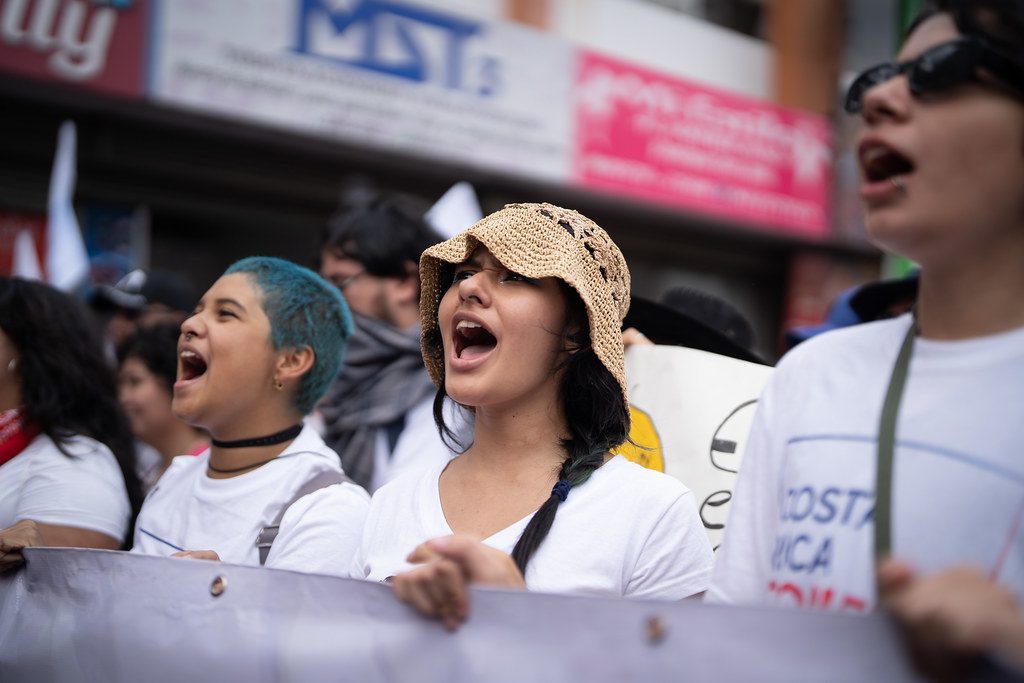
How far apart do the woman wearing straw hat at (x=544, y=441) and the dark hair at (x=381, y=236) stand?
128cm

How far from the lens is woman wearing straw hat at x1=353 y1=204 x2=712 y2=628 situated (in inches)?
68.8

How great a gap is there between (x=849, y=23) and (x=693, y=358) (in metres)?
9.57

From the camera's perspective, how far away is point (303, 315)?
255 centimetres

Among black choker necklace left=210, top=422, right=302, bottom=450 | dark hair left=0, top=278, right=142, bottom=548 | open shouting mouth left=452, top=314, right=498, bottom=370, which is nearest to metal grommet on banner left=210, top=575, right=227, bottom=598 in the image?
open shouting mouth left=452, top=314, right=498, bottom=370

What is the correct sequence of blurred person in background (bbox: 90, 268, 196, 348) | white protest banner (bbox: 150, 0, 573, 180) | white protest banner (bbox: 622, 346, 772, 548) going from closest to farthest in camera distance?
white protest banner (bbox: 622, 346, 772, 548), blurred person in background (bbox: 90, 268, 196, 348), white protest banner (bbox: 150, 0, 573, 180)

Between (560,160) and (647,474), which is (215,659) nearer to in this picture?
(647,474)

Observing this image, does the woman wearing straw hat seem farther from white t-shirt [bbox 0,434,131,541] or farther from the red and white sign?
the red and white sign

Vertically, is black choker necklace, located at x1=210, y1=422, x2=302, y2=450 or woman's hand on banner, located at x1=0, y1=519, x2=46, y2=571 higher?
black choker necklace, located at x1=210, y1=422, x2=302, y2=450

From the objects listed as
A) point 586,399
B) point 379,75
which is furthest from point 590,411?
point 379,75

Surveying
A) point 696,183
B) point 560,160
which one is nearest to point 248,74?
point 560,160

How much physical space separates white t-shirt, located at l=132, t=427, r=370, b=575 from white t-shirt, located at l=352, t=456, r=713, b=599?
199 mm

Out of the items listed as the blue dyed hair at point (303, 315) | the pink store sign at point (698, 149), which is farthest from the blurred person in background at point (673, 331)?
the pink store sign at point (698, 149)

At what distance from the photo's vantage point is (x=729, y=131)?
937 cm

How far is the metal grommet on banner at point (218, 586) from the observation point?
172cm
